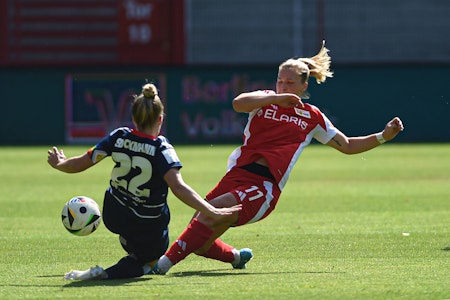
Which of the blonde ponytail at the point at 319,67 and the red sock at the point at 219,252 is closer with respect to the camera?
the red sock at the point at 219,252

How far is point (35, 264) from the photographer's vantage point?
8.26m

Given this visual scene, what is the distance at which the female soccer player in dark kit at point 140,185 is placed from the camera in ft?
23.3

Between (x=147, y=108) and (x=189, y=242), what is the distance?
1.08 m

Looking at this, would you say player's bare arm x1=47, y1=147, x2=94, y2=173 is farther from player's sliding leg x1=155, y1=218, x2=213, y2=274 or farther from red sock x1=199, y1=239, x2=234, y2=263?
red sock x1=199, y1=239, x2=234, y2=263

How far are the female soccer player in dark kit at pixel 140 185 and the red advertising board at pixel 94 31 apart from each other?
22921mm

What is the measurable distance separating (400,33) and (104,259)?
25398mm

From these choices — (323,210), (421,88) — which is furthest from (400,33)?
(323,210)

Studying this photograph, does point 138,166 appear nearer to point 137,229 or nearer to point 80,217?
point 137,229

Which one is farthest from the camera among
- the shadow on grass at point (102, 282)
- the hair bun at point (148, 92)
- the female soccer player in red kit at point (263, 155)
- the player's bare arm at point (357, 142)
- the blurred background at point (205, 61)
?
the blurred background at point (205, 61)

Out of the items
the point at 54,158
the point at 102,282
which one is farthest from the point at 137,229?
the point at 54,158

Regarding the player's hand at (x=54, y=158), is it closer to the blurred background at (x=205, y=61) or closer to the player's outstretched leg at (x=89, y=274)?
the player's outstretched leg at (x=89, y=274)

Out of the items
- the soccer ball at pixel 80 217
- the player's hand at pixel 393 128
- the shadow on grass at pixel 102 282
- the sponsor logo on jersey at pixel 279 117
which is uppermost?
the sponsor logo on jersey at pixel 279 117

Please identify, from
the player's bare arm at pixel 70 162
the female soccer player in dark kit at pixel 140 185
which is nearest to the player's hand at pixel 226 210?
the female soccer player in dark kit at pixel 140 185

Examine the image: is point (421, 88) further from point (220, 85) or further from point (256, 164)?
point (256, 164)
